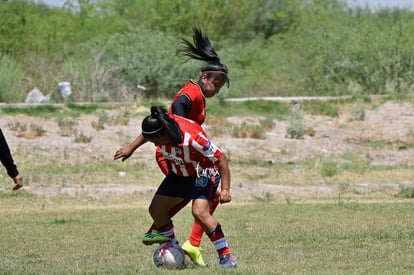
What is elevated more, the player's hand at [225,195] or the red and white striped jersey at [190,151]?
the red and white striped jersey at [190,151]

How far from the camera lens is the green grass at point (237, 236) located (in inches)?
379

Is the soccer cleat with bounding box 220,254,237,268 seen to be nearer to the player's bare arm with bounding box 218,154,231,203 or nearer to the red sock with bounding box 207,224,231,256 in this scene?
the red sock with bounding box 207,224,231,256

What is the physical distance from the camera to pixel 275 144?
84.7ft

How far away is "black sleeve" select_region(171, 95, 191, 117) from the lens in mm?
10031

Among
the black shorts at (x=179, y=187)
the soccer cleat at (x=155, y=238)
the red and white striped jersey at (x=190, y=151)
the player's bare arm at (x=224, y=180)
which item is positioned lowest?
the soccer cleat at (x=155, y=238)

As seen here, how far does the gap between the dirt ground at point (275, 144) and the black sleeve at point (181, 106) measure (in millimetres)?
8858

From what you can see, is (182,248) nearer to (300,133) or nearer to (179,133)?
(179,133)

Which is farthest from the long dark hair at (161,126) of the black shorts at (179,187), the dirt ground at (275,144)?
the dirt ground at (275,144)

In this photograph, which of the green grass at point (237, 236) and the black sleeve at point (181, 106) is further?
the black sleeve at point (181, 106)

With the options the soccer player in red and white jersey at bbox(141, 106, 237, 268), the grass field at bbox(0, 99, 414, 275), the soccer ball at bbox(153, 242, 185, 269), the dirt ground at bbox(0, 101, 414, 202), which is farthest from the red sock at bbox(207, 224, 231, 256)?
the dirt ground at bbox(0, 101, 414, 202)

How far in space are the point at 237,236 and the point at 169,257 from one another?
3.52 metres

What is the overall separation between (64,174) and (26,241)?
27.7 feet

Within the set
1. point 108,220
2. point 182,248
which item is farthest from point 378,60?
point 182,248

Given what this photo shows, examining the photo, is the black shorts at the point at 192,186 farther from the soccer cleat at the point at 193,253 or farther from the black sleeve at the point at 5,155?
the black sleeve at the point at 5,155
